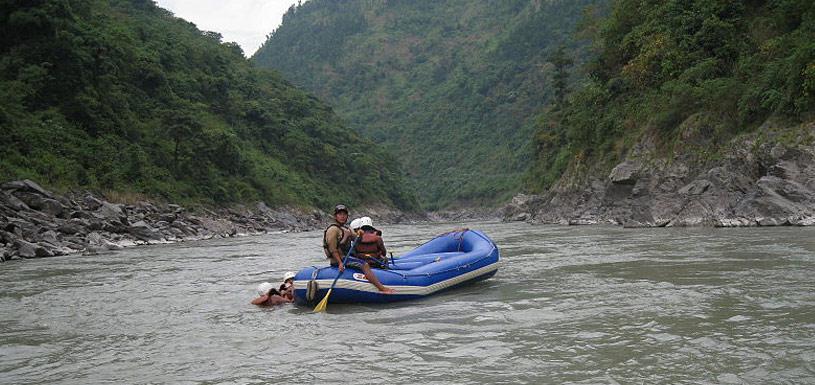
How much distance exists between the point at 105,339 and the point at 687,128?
77.3 ft

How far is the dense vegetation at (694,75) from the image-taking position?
20766 millimetres

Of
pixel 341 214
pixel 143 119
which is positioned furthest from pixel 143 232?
pixel 143 119

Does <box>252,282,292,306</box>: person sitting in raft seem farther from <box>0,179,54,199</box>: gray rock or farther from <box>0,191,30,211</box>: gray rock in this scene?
<box>0,179,54,199</box>: gray rock

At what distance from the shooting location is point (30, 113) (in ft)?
84.7

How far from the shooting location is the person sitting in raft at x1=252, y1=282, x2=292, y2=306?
26.8 ft

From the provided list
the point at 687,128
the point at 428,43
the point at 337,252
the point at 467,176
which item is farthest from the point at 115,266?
the point at 428,43

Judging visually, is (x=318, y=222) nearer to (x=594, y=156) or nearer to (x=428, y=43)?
(x=594, y=156)

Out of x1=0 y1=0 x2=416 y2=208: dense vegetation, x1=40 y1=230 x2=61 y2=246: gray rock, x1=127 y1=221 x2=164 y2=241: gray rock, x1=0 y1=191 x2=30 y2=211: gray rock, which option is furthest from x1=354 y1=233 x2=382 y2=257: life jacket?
x1=0 y1=0 x2=416 y2=208: dense vegetation

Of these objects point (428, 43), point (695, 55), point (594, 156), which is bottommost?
point (594, 156)

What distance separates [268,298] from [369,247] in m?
1.49

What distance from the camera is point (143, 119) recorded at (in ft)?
118

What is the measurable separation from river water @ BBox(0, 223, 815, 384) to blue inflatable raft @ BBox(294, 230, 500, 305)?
17 cm

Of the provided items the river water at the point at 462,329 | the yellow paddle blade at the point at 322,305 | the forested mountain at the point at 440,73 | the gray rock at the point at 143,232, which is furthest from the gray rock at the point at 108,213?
the forested mountain at the point at 440,73

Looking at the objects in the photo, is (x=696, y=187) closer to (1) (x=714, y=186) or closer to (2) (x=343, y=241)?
(1) (x=714, y=186)
